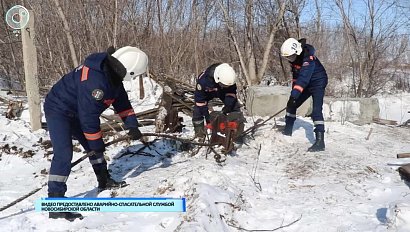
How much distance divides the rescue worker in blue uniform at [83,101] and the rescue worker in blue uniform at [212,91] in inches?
71.4

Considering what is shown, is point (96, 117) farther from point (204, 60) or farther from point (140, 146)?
point (204, 60)

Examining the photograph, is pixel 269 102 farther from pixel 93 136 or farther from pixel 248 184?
pixel 93 136

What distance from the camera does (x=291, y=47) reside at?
5785 millimetres

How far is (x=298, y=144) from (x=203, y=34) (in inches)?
320

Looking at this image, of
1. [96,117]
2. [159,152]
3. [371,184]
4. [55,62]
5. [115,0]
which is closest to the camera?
[96,117]

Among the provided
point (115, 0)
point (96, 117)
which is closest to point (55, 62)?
point (115, 0)

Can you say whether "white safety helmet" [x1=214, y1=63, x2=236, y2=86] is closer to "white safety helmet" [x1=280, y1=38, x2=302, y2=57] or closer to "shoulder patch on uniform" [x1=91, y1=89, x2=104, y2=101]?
"white safety helmet" [x1=280, y1=38, x2=302, y2=57]

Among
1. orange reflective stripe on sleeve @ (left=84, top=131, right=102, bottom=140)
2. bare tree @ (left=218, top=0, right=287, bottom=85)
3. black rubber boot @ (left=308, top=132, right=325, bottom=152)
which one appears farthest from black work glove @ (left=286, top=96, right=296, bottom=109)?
bare tree @ (left=218, top=0, right=287, bottom=85)

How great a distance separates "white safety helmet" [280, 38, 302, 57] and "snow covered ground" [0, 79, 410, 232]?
142cm

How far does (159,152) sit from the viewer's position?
5.83 m

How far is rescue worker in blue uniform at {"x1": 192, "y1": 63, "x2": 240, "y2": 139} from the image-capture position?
222 inches

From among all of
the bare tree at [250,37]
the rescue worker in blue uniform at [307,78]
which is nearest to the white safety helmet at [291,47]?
the rescue worker in blue uniform at [307,78]

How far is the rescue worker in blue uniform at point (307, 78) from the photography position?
5.84 metres

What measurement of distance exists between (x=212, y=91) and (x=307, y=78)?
1484 millimetres
